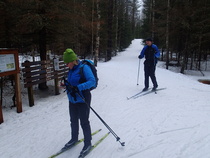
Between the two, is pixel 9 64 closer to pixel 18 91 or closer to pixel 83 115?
pixel 18 91

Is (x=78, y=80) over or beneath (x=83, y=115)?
over

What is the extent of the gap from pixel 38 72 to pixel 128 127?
4331mm

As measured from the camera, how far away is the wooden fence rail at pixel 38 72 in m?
6.21

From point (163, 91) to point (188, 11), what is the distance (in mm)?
10876

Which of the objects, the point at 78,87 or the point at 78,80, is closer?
the point at 78,87

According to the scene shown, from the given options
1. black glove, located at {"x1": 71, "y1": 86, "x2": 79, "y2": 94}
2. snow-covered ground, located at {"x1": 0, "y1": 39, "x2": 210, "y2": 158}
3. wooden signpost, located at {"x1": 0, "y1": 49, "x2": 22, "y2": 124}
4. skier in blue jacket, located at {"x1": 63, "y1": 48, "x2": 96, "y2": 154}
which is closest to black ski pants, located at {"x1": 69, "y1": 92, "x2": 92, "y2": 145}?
skier in blue jacket, located at {"x1": 63, "y1": 48, "x2": 96, "y2": 154}

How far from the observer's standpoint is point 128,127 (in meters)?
4.50

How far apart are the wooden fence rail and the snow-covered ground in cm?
87

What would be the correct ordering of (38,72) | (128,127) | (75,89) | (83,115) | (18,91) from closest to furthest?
(75,89) → (83,115) → (128,127) → (18,91) → (38,72)

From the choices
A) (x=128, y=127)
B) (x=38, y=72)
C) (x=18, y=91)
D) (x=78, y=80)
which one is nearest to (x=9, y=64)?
(x=18, y=91)

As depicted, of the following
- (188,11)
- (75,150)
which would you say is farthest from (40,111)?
(188,11)

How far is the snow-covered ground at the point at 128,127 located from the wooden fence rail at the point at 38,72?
87cm

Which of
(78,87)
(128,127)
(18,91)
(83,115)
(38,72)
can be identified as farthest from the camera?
(38,72)

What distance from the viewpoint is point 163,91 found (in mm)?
7590
